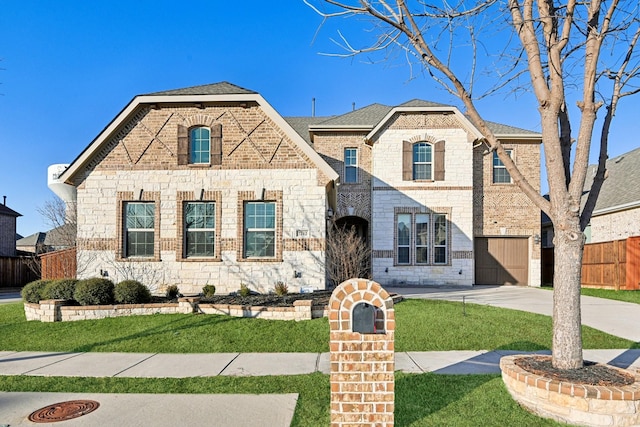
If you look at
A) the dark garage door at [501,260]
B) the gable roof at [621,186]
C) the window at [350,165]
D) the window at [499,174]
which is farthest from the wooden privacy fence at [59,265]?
the gable roof at [621,186]

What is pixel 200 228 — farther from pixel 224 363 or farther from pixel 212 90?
pixel 224 363

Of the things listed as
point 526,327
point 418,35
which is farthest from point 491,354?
point 418,35

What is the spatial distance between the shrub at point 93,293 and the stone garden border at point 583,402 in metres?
9.33

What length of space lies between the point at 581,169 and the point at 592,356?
12.0 feet

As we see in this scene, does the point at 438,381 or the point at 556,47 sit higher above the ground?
the point at 556,47

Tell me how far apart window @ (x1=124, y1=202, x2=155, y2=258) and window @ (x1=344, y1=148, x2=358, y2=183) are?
8.51 meters

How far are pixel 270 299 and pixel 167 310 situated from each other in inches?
105

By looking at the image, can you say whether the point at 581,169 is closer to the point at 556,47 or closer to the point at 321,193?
the point at 556,47

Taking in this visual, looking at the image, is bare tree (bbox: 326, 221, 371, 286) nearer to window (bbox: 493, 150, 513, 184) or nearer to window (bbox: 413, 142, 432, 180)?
window (bbox: 413, 142, 432, 180)

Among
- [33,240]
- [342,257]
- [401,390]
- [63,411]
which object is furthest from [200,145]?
[33,240]

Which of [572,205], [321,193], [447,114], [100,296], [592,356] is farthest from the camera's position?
[447,114]

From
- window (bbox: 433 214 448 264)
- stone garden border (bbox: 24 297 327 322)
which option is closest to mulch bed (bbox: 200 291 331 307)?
stone garden border (bbox: 24 297 327 322)

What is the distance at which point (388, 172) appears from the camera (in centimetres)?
1650

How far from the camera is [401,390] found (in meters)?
4.71
